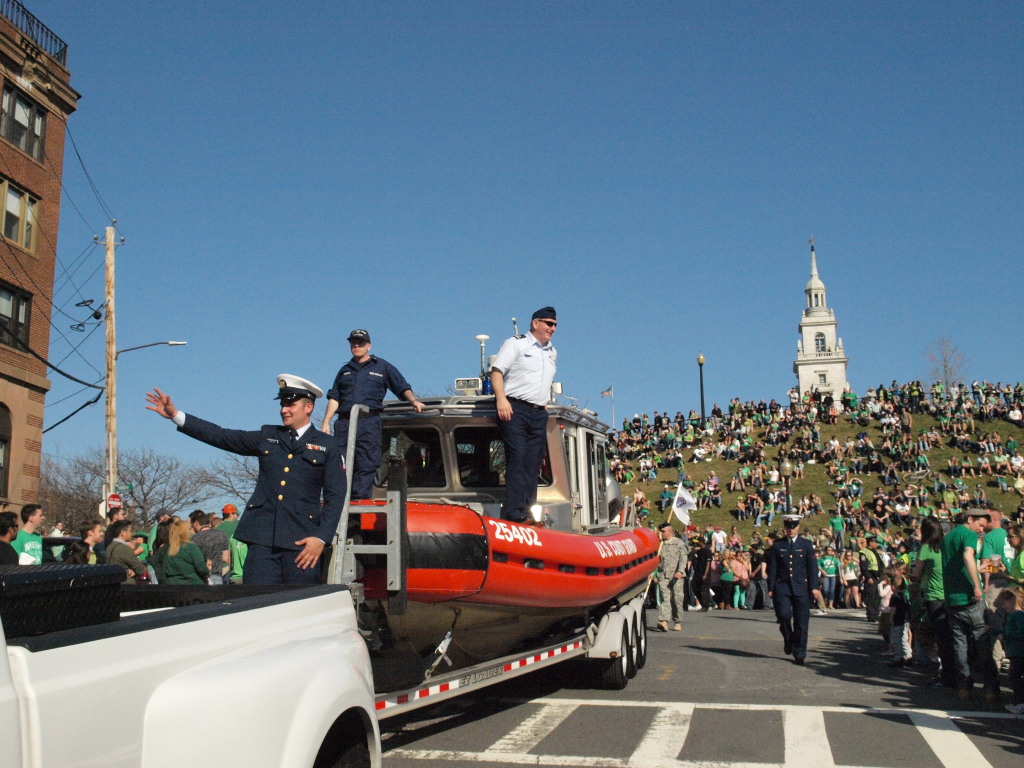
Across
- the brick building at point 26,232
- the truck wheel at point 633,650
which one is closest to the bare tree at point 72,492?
the brick building at point 26,232

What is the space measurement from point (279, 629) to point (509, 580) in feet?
12.3

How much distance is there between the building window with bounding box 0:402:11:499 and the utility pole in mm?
2879

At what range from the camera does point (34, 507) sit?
415 inches

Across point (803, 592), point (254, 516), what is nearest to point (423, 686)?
point (254, 516)

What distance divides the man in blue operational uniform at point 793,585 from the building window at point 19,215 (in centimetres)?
1965

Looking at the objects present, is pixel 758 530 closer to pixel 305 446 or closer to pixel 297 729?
pixel 305 446

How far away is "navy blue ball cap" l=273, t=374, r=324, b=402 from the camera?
5.72 meters

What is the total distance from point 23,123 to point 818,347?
388 ft

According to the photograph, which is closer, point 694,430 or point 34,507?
point 34,507

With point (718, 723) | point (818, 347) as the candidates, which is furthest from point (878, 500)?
point (818, 347)

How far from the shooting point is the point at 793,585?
13.0m

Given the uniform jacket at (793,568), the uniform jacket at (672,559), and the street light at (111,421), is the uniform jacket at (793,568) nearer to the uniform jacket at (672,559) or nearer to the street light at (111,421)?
the uniform jacket at (672,559)

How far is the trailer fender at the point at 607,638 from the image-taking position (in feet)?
31.8

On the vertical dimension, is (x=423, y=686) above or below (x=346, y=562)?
below
